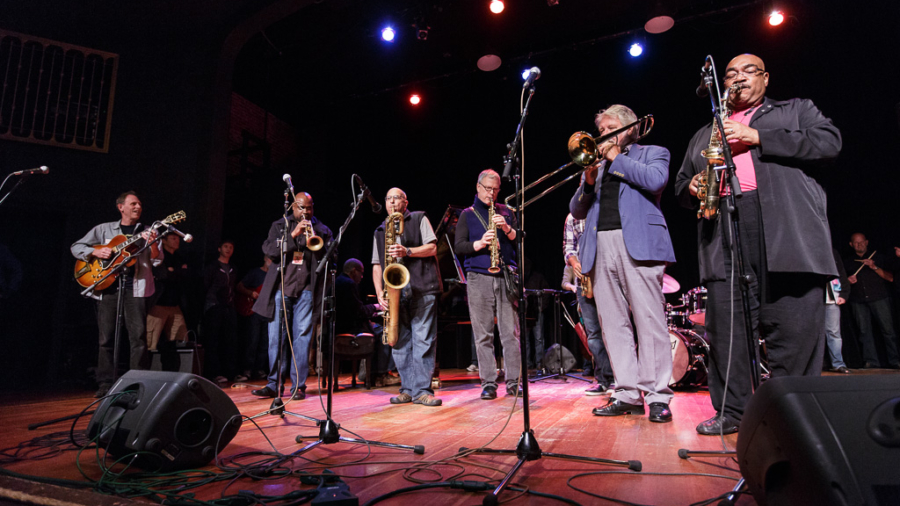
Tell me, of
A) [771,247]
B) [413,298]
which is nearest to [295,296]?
[413,298]

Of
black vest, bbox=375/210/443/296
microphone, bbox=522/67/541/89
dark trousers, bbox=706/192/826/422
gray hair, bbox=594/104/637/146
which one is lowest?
dark trousers, bbox=706/192/826/422

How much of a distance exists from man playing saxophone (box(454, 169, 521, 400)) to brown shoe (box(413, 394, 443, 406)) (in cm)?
52

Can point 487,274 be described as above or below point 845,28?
below

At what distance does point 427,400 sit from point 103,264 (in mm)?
3551

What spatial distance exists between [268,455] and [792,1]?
7.96 metres

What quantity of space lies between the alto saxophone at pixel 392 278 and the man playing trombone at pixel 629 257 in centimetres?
153

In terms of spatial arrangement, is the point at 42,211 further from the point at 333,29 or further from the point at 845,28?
the point at 845,28

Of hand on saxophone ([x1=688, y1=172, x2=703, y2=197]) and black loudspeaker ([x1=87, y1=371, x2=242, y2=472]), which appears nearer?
black loudspeaker ([x1=87, y1=371, x2=242, y2=472])

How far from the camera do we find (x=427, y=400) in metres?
3.89

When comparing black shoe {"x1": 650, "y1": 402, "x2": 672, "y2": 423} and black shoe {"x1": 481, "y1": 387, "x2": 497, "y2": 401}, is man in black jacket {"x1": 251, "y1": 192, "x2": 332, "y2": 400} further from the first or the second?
black shoe {"x1": 650, "y1": 402, "x2": 672, "y2": 423}

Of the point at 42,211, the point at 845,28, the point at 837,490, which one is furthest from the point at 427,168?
the point at 837,490

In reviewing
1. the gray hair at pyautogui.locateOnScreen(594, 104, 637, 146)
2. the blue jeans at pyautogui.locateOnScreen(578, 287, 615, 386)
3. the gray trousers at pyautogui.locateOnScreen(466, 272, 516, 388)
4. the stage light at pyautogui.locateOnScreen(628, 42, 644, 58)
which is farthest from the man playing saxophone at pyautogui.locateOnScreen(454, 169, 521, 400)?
the stage light at pyautogui.locateOnScreen(628, 42, 644, 58)

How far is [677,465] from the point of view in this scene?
6.21 ft

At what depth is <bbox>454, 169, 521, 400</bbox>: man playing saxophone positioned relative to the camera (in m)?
4.21
